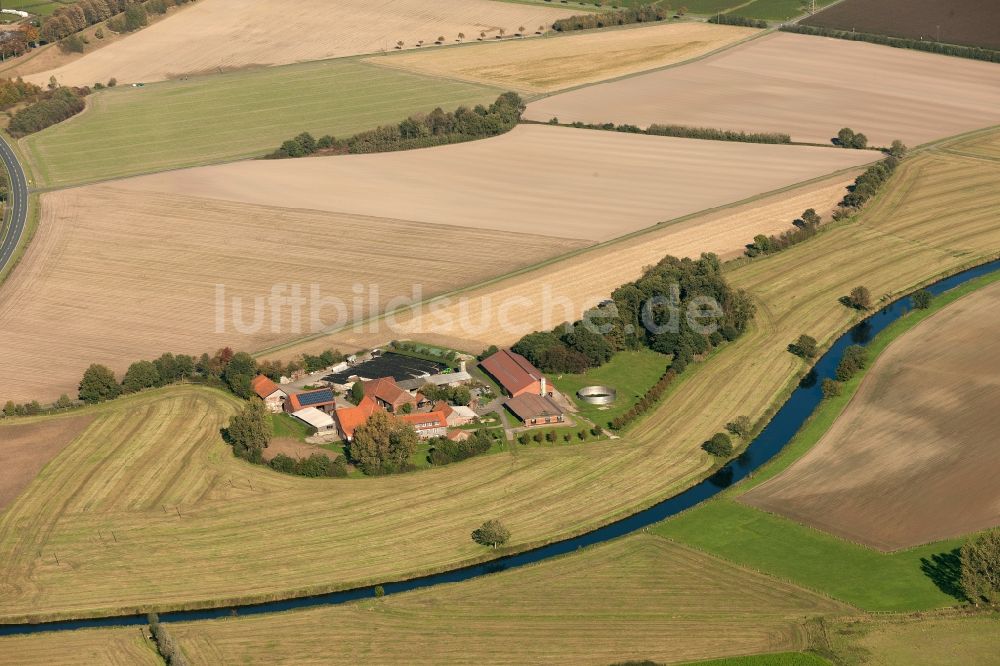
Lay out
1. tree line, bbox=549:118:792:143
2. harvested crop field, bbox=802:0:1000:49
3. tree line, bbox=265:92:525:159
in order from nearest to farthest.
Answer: tree line, bbox=549:118:792:143
tree line, bbox=265:92:525:159
harvested crop field, bbox=802:0:1000:49

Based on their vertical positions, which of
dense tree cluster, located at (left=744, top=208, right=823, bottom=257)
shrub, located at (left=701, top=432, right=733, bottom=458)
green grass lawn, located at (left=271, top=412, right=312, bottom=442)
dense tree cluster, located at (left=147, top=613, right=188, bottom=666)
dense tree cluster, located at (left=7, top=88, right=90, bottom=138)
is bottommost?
shrub, located at (left=701, top=432, right=733, bottom=458)

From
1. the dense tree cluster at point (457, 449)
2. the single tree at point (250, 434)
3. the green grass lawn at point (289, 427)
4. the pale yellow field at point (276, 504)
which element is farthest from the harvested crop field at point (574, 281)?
the dense tree cluster at point (457, 449)

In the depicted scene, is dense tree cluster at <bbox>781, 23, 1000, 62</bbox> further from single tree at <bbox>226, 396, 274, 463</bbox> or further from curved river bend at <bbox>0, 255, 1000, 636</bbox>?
single tree at <bbox>226, 396, 274, 463</bbox>

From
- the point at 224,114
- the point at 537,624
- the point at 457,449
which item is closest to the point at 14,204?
the point at 224,114

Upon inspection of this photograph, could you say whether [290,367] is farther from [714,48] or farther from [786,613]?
[714,48]

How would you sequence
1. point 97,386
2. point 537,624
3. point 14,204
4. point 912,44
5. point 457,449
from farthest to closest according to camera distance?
point 912,44
point 14,204
point 97,386
point 457,449
point 537,624

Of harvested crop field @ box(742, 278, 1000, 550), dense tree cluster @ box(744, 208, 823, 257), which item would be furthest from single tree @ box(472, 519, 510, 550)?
dense tree cluster @ box(744, 208, 823, 257)

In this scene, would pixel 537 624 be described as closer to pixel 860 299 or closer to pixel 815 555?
pixel 815 555
